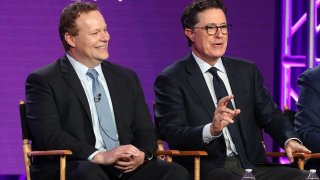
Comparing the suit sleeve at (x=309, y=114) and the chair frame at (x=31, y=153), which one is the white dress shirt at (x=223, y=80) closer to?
the suit sleeve at (x=309, y=114)

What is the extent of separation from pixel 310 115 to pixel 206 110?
Result: 764 mm

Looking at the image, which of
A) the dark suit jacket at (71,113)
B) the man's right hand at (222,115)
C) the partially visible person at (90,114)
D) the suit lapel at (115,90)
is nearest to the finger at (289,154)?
the man's right hand at (222,115)

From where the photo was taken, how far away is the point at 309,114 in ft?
19.0

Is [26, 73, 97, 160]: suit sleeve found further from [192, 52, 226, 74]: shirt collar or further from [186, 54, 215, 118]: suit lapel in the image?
[192, 52, 226, 74]: shirt collar

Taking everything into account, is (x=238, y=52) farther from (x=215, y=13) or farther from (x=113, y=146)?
(x=113, y=146)

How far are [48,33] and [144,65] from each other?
0.91 meters

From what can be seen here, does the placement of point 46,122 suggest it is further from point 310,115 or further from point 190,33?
point 310,115

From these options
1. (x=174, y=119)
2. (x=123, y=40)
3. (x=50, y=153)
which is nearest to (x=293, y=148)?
(x=174, y=119)

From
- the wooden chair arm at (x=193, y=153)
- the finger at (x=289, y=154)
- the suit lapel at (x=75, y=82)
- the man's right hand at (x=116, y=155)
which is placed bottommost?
the finger at (x=289, y=154)

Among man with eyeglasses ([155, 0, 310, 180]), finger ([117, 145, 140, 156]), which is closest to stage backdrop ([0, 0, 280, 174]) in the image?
man with eyeglasses ([155, 0, 310, 180])

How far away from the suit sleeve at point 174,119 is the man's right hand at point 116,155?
45 cm

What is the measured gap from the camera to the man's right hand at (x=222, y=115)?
5.01 meters

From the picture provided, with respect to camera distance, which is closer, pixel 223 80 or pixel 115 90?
pixel 115 90

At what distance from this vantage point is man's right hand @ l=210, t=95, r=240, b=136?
5012 millimetres
